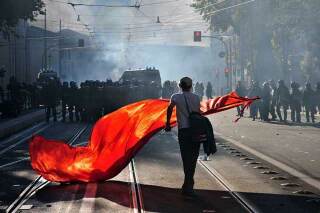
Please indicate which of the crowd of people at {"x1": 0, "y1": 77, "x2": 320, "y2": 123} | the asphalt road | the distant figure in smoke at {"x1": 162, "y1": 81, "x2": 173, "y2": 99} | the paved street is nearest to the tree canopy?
the distant figure in smoke at {"x1": 162, "y1": 81, "x2": 173, "y2": 99}

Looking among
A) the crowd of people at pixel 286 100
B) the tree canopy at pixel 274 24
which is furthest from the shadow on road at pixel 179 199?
the tree canopy at pixel 274 24

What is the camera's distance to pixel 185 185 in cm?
926

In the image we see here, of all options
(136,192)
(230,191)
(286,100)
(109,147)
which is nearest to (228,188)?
(230,191)

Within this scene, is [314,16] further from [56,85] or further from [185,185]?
[185,185]

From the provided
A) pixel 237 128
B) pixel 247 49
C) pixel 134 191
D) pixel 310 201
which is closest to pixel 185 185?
pixel 134 191

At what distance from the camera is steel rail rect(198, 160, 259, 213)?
829 centimetres

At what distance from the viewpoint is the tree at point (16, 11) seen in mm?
30919

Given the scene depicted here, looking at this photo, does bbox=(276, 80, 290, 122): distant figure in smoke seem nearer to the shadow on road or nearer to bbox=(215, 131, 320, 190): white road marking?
bbox=(215, 131, 320, 190): white road marking

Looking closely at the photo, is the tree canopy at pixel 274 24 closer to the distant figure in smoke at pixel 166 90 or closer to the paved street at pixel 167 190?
the distant figure in smoke at pixel 166 90

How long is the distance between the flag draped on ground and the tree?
2082 centimetres

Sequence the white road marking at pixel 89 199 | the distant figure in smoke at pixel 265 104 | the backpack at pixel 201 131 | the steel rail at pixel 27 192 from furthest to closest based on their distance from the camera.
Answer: the distant figure in smoke at pixel 265 104, the backpack at pixel 201 131, the steel rail at pixel 27 192, the white road marking at pixel 89 199

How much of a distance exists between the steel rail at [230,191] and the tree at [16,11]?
20.3 metres

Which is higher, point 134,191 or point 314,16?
point 314,16

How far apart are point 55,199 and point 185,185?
5.90ft
